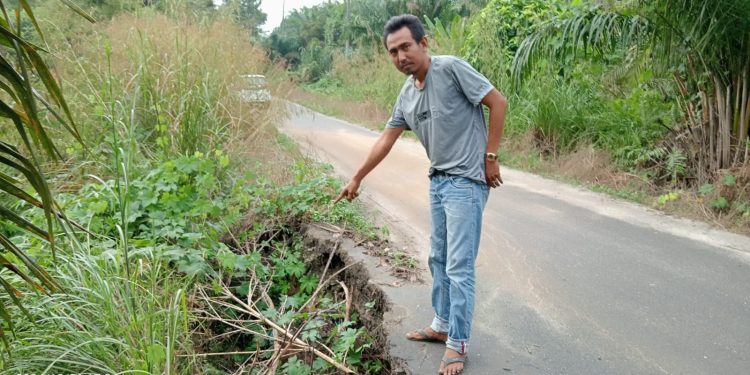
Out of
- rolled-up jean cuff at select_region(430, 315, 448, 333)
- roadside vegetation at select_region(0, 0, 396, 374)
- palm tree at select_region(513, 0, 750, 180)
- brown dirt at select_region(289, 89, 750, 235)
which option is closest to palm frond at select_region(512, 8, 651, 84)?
palm tree at select_region(513, 0, 750, 180)

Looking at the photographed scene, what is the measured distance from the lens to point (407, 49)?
311cm

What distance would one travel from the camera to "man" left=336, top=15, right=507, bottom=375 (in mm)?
3117

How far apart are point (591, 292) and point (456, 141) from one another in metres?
1.99

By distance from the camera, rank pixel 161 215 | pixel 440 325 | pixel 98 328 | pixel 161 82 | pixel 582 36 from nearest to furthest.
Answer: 1. pixel 98 328
2. pixel 440 325
3. pixel 161 215
4. pixel 161 82
5. pixel 582 36

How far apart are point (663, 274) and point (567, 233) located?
1.22 metres

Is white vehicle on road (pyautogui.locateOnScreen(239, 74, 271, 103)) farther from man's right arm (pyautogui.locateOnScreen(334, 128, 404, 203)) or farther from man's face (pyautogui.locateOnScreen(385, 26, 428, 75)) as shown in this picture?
man's face (pyautogui.locateOnScreen(385, 26, 428, 75))

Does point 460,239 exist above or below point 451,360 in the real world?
above

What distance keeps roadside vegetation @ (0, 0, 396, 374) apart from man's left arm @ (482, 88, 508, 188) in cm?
122

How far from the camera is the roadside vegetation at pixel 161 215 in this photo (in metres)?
2.89

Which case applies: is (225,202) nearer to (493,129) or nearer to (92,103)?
(92,103)

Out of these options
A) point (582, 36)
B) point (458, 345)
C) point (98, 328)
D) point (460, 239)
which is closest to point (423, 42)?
point (460, 239)

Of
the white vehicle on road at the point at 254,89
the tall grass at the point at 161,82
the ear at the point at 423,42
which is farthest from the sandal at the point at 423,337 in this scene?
the white vehicle on road at the point at 254,89

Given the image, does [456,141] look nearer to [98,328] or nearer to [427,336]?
[427,336]

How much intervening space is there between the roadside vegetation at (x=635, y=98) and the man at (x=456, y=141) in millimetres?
4109
